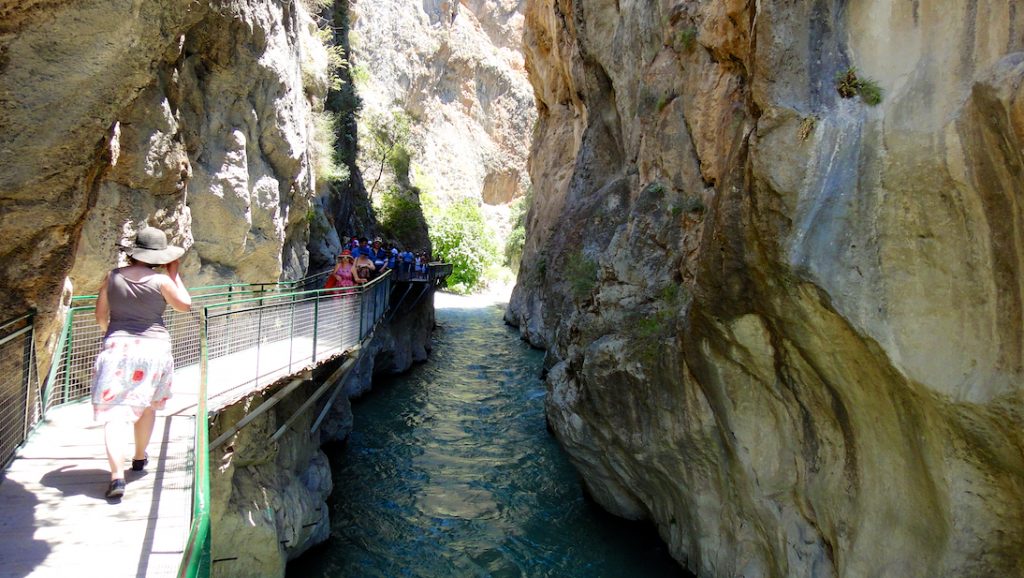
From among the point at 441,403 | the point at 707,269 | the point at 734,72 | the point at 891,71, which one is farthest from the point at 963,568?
the point at 441,403

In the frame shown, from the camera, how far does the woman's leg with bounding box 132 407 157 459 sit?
183 inches

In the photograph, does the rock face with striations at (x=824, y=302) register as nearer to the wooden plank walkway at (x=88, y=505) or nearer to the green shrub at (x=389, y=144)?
the wooden plank walkway at (x=88, y=505)

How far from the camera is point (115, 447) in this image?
441cm

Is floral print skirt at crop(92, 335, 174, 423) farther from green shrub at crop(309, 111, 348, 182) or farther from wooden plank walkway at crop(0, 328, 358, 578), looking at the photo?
green shrub at crop(309, 111, 348, 182)

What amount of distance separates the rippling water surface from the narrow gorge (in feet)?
2.24

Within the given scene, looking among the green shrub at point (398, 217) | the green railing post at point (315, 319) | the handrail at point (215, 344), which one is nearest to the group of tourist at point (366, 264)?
the handrail at point (215, 344)

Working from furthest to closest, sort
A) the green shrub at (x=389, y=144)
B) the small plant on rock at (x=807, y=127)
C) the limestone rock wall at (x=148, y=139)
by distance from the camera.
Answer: the green shrub at (x=389, y=144) < the small plant on rock at (x=807, y=127) < the limestone rock wall at (x=148, y=139)

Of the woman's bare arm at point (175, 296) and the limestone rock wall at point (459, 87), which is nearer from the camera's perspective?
the woman's bare arm at point (175, 296)

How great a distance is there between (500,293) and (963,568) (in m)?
49.8

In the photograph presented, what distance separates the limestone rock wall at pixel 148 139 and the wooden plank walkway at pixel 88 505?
118cm

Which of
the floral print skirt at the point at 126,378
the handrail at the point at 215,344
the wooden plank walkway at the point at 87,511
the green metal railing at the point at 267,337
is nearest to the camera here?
the wooden plank walkway at the point at 87,511

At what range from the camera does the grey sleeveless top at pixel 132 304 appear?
448 cm

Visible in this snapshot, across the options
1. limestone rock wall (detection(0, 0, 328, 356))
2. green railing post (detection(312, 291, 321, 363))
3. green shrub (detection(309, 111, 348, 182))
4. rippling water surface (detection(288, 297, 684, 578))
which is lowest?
rippling water surface (detection(288, 297, 684, 578))

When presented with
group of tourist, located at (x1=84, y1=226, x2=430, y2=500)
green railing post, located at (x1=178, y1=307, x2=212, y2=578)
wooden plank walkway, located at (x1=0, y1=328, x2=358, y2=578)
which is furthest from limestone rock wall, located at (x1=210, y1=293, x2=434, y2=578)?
green railing post, located at (x1=178, y1=307, x2=212, y2=578)
